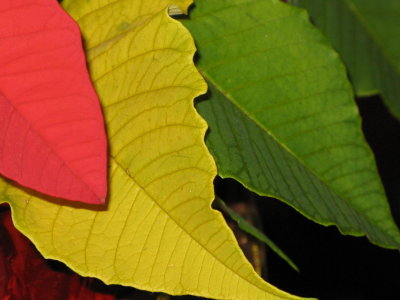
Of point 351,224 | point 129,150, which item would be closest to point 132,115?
point 129,150

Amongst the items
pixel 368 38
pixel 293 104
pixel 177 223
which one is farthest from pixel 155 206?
pixel 368 38

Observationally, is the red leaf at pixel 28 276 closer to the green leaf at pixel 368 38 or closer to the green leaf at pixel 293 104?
the green leaf at pixel 293 104

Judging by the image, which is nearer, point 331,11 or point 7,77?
point 7,77

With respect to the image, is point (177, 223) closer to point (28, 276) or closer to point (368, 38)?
point (28, 276)

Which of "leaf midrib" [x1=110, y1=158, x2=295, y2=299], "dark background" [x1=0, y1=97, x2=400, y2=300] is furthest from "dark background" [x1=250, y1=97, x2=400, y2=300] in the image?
"leaf midrib" [x1=110, y1=158, x2=295, y2=299]

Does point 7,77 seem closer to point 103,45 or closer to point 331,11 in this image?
point 103,45

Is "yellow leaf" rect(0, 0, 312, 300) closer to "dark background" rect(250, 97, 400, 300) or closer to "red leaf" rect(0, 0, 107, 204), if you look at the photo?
"red leaf" rect(0, 0, 107, 204)
